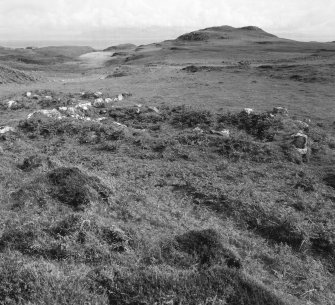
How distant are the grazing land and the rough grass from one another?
0.05m

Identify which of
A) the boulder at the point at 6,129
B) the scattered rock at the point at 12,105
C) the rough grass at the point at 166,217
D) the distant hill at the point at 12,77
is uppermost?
the distant hill at the point at 12,77

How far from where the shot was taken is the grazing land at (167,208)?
8.32 m

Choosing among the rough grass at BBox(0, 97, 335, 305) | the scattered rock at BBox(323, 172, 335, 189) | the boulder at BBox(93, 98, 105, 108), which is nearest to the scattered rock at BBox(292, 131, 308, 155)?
the rough grass at BBox(0, 97, 335, 305)

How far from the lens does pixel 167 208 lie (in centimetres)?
1438

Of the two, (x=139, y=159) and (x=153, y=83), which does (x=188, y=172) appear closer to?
(x=139, y=159)

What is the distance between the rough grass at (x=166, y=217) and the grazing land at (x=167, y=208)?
0.05 metres

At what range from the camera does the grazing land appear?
8.32 meters

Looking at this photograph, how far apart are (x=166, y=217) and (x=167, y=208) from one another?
0.88 m

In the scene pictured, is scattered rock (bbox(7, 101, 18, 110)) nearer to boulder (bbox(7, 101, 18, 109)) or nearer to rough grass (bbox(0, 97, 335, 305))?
boulder (bbox(7, 101, 18, 109))

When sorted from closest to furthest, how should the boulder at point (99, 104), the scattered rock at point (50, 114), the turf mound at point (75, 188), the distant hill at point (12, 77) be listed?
the turf mound at point (75, 188), the scattered rock at point (50, 114), the boulder at point (99, 104), the distant hill at point (12, 77)

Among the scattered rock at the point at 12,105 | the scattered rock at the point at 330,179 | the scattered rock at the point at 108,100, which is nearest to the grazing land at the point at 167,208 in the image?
the scattered rock at the point at 330,179

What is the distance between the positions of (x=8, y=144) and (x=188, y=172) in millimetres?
11313

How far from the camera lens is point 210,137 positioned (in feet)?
73.8

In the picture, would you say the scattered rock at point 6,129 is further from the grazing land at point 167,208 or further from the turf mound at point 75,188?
the turf mound at point 75,188
